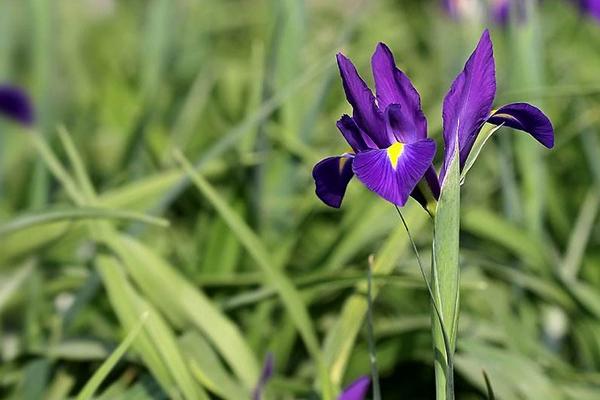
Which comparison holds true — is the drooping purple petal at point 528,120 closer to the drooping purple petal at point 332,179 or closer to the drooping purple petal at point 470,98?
the drooping purple petal at point 470,98

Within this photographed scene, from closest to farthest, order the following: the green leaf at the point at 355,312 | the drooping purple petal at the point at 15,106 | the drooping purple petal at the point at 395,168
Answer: the drooping purple petal at the point at 395,168 < the green leaf at the point at 355,312 < the drooping purple petal at the point at 15,106

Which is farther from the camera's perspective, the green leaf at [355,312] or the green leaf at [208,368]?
the green leaf at [355,312]

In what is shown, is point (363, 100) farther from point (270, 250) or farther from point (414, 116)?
point (270, 250)

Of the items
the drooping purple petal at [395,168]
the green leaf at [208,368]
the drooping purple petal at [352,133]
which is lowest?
the green leaf at [208,368]

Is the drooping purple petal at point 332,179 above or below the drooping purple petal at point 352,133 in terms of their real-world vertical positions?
below

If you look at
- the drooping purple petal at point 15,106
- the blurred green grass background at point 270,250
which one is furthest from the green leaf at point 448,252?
the drooping purple petal at point 15,106

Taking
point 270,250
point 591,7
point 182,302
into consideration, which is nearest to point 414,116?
point 182,302

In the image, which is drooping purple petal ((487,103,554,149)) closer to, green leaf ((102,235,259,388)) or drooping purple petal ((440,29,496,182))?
drooping purple petal ((440,29,496,182))

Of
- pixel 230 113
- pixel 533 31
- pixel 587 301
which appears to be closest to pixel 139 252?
pixel 587 301
